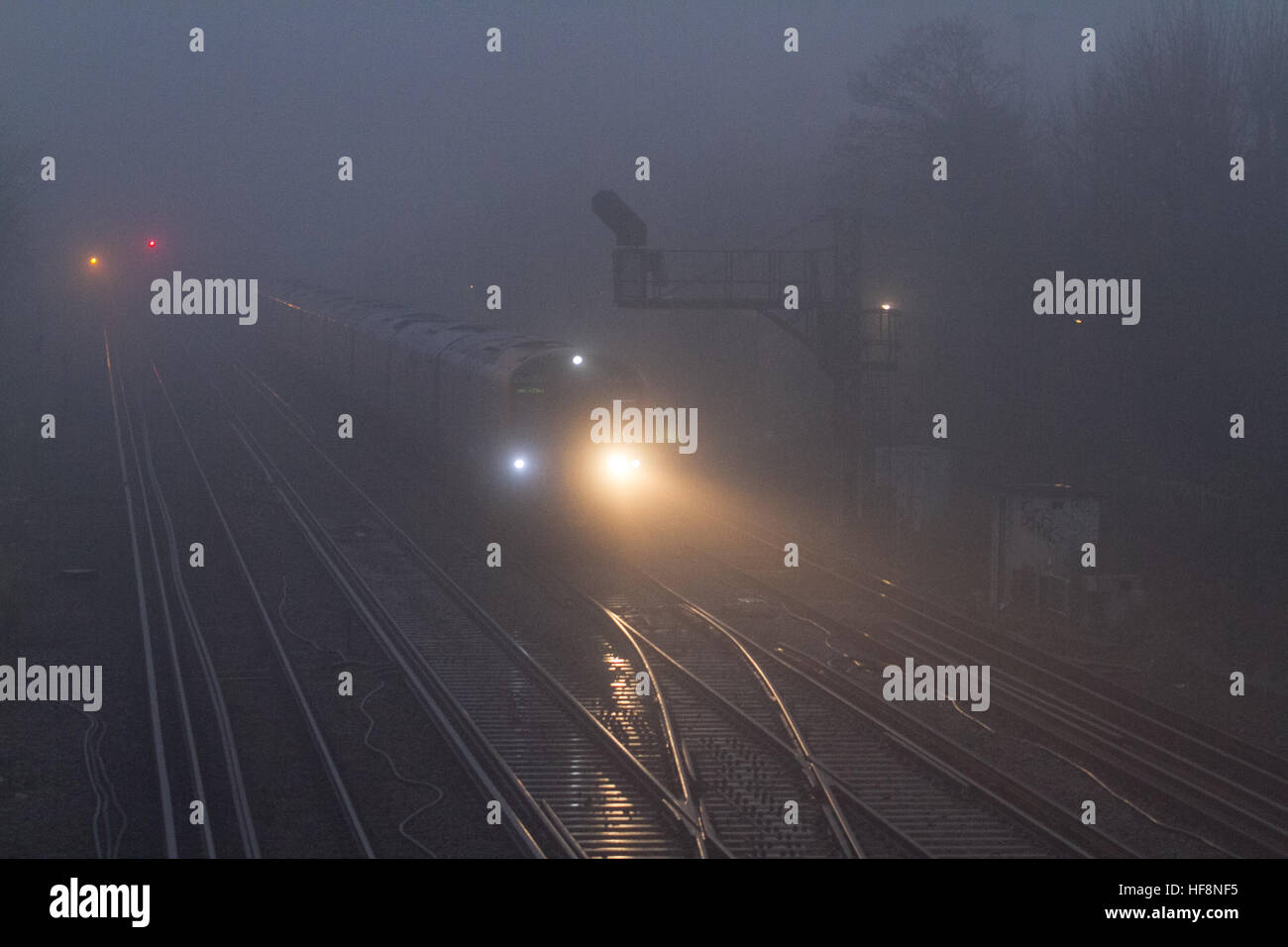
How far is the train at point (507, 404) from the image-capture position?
17328mm

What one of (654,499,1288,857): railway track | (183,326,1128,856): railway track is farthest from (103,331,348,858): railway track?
(654,499,1288,857): railway track

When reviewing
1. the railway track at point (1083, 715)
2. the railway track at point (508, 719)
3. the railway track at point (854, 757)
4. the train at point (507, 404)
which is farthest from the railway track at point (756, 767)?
the train at point (507, 404)

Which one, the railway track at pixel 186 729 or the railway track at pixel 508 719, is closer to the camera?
the railway track at pixel 186 729

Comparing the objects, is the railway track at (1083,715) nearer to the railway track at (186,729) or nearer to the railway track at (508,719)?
the railway track at (508,719)

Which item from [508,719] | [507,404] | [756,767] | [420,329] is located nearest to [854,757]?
[756,767]

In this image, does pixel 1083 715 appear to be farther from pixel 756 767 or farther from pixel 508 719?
pixel 508 719

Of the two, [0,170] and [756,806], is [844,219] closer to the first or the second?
[756,806]

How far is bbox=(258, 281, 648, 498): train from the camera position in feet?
56.9

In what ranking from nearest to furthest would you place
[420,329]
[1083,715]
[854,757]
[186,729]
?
[854,757] → [186,729] → [1083,715] → [420,329]

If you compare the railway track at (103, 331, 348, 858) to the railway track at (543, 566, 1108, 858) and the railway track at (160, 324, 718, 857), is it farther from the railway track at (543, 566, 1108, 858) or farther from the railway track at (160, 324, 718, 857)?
the railway track at (543, 566, 1108, 858)

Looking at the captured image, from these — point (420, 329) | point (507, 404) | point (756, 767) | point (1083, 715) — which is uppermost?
point (420, 329)

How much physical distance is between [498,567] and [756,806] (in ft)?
30.4

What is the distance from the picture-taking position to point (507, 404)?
17.3 m

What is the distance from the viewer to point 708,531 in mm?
21281
